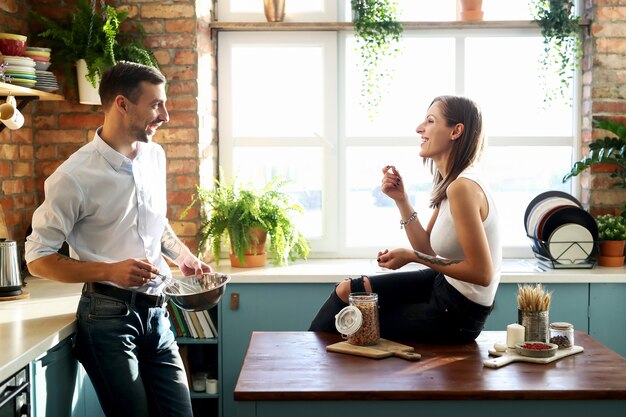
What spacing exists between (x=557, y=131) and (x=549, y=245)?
31.3 inches

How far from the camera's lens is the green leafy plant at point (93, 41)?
A: 3.73 metres

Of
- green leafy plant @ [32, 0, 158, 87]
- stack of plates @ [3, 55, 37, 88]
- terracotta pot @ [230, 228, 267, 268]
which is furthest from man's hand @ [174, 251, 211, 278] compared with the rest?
green leafy plant @ [32, 0, 158, 87]

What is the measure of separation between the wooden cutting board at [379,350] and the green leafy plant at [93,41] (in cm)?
195

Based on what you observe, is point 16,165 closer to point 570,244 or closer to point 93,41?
point 93,41

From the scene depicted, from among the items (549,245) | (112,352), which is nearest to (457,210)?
(112,352)

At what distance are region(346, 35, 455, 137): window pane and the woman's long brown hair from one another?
5.09 feet

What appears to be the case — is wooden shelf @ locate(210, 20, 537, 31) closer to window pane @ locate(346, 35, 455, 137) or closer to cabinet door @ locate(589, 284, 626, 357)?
window pane @ locate(346, 35, 455, 137)

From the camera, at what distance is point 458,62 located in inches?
173

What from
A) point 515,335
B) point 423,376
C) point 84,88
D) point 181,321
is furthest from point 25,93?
point 515,335

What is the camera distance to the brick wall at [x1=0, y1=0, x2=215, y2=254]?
3.99m

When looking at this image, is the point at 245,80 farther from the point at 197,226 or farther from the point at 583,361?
the point at 583,361

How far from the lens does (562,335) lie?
2.56 m

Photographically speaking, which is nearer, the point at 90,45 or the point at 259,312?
the point at 90,45

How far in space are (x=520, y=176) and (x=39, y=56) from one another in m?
2.62
